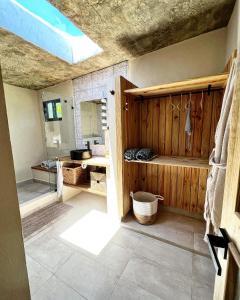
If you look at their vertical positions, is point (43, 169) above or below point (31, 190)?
above

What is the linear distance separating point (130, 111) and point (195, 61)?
0.98 metres

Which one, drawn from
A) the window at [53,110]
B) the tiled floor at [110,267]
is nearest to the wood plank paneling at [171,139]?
the tiled floor at [110,267]

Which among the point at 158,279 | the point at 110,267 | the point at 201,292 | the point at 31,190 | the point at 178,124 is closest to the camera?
the point at 201,292

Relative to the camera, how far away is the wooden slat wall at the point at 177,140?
6.12 ft

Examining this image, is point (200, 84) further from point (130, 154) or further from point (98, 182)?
point (98, 182)

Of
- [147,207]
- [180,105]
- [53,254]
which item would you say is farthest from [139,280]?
[180,105]

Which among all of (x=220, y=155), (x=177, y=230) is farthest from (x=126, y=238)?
(x=220, y=155)

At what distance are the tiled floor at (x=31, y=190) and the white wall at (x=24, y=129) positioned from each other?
0.19 metres

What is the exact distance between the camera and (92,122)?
9.19ft

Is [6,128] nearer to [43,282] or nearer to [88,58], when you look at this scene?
[43,282]

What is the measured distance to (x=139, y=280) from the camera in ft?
4.25

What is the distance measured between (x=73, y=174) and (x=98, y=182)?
498 mm

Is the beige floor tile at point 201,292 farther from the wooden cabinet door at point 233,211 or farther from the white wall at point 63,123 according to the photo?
the white wall at point 63,123

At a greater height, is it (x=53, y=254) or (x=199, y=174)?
(x=199, y=174)
